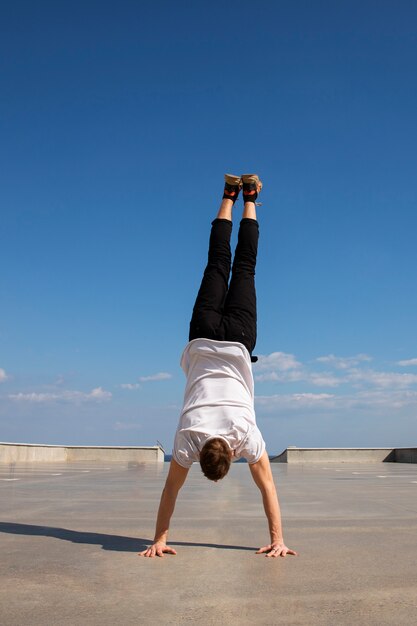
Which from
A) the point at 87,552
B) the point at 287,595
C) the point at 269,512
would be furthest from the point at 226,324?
the point at 287,595

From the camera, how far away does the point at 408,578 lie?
2682 mm

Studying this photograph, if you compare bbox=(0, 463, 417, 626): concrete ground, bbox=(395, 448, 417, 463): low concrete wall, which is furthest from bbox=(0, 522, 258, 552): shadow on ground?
bbox=(395, 448, 417, 463): low concrete wall

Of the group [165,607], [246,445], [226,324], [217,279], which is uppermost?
[217,279]

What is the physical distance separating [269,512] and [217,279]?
1661mm

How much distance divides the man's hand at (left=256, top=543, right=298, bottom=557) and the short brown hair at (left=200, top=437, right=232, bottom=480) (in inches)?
20.8

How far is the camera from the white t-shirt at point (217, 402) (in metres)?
3.56

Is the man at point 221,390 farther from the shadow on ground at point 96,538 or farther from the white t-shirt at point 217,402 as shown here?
the shadow on ground at point 96,538

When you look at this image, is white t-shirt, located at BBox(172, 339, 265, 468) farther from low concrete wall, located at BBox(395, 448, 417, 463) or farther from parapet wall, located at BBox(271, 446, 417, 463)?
parapet wall, located at BBox(271, 446, 417, 463)

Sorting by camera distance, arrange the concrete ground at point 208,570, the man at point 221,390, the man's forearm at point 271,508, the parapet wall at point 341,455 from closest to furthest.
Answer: the concrete ground at point 208,570, the man at point 221,390, the man's forearm at point 271,508, the parapet wall at point 341,455

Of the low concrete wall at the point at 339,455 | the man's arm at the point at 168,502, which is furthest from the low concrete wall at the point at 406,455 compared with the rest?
the man's arm at the point at 168,502

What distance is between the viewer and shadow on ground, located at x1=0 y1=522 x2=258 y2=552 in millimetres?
3627

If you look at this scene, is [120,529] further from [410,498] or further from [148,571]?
[410,498]

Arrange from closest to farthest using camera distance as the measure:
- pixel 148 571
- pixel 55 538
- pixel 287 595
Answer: pixel 287 595, pixel 148 571, pixel 55 538

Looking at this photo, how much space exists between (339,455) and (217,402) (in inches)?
978
